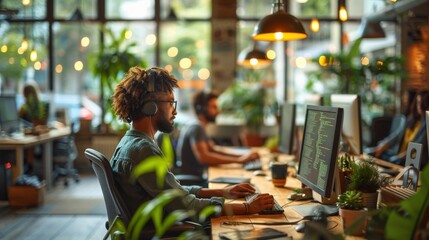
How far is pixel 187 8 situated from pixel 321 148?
7.05m

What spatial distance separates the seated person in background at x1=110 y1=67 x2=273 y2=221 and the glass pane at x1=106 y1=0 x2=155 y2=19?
21.7ft

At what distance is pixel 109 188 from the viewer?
2363 mm

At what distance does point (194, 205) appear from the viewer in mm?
2432

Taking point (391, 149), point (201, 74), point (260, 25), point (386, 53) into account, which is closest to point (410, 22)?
point (386, 53)

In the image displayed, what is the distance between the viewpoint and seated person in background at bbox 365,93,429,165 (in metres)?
5.30

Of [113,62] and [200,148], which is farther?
[113,62]

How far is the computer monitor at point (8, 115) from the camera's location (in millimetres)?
6863

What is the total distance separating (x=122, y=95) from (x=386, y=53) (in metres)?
7.44

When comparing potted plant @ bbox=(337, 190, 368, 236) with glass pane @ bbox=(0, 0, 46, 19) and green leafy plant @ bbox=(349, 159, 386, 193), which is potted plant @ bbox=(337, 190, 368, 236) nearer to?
green leafy plant @ bbox=(349, 159, 386, 193)

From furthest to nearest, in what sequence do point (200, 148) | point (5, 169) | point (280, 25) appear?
point (5, 169)
point (200, 148)
point (280, 25)

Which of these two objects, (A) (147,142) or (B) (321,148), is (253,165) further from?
(A) (147,142)

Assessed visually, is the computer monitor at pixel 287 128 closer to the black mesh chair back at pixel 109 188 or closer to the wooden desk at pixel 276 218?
the wooden desk at pixel 276 218

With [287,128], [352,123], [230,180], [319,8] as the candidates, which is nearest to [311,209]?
[230,180]

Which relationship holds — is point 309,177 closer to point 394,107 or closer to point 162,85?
point 162,85
